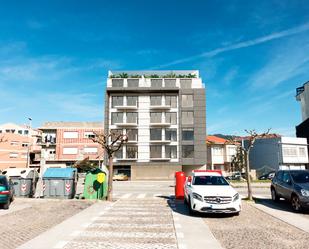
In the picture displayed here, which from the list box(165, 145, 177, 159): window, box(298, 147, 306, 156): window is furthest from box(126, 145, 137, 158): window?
box(298, 147, 306, 156): window

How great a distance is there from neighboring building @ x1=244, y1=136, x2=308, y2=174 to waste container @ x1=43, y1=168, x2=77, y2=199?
4605cm

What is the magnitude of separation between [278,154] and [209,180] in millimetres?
48327

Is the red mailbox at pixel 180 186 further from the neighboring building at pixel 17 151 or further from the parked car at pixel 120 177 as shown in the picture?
the neighboring building at pixel 17 151

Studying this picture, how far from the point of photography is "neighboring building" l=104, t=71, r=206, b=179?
50562 millimetres

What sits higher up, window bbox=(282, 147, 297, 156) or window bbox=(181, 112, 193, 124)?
window bbox=(181, 112, 193, 124)

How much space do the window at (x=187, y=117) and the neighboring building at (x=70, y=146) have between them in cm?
1773

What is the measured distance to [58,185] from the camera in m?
16.8

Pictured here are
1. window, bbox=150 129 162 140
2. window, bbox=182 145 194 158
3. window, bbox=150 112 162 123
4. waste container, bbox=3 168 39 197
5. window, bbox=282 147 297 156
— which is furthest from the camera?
window, bbox=282 147 297 156

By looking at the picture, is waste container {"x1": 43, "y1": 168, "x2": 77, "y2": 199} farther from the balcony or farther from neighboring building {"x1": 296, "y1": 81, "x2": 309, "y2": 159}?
neighboring building {"x1": 296, "y1": 81, "x2": 309, "y2": 159}

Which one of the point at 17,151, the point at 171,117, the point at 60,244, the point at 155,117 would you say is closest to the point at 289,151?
the point at 171,117

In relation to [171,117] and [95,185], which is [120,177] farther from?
[95,185]

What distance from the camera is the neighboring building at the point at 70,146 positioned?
57688mm

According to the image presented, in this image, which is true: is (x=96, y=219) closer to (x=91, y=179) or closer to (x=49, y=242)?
(x=49, y=242)

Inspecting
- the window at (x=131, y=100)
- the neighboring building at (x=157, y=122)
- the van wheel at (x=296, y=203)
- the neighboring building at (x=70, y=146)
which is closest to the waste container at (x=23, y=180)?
the van wheel at (x=296, y=203)
